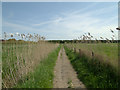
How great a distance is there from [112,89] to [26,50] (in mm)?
4633

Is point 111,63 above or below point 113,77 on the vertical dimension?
above

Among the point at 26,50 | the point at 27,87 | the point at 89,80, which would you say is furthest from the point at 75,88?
the point at 26,50

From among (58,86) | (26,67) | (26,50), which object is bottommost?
(58,86)

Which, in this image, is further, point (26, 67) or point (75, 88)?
point (26, 67)

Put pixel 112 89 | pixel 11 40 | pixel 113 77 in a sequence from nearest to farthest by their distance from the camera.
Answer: pixel 112 89, pixel 113 77, pixel 11 40

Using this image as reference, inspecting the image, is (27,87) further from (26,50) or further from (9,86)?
(26,50)

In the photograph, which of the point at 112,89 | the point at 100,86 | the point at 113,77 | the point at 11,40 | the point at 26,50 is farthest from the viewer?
the point at 26,50

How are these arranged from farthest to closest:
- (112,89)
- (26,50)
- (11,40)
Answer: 1. (26,50)
2. (11,40)
3. (112,89)

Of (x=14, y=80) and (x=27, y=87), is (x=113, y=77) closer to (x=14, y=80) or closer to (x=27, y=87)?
(x=27, y=87)

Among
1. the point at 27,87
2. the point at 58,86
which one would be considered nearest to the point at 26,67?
the point at 27,87

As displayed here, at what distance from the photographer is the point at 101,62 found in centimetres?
675

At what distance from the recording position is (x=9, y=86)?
15.9ft

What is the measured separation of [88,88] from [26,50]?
3.80 meters

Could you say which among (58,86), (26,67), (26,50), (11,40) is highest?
(11,40)
